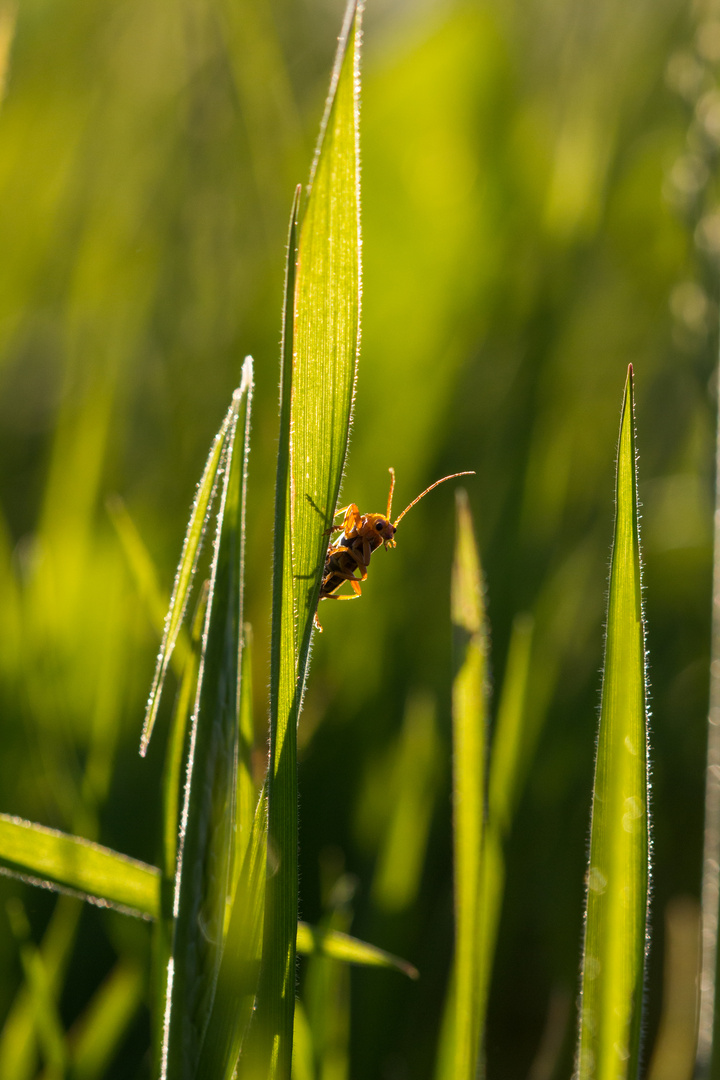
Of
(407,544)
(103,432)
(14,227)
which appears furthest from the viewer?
(14,227)

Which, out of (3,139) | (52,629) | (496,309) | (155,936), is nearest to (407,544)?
(496,309)

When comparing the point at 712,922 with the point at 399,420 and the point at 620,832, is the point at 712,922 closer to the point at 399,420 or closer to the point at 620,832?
the point at 620,832

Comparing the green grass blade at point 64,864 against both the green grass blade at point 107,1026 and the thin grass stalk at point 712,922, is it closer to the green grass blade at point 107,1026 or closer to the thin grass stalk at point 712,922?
the green grass blade at point 107,1026

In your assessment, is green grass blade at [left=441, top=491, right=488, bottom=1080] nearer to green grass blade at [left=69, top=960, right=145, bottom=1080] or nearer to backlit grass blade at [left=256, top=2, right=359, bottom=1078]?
backlit grass blade at [left=256, top=2, right=359, bottom=1078]

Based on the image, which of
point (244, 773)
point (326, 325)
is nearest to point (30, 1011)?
point (244, 773)

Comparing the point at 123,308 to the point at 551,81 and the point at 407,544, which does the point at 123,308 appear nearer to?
the point at 407,544

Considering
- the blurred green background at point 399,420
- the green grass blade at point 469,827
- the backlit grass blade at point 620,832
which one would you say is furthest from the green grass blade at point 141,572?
the backlit grass blade at point 620,832
